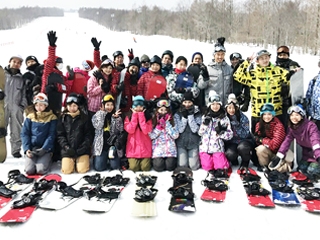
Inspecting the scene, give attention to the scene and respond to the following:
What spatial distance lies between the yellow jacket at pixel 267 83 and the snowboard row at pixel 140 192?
1060mm

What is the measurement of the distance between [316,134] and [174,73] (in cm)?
231

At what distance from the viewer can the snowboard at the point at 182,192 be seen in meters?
3.53

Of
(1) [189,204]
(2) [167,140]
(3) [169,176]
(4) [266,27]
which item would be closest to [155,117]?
(2) [167,140]

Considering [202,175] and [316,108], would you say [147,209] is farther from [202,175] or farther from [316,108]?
[316,108]

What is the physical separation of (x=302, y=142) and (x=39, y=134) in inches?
149

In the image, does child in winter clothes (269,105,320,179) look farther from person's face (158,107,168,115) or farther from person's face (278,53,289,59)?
person's face (158,107,168,115)

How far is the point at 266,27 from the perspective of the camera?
42.5 metres

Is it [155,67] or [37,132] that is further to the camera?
[155,67]

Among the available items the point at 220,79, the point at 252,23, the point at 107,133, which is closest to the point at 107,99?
the point at 107,133

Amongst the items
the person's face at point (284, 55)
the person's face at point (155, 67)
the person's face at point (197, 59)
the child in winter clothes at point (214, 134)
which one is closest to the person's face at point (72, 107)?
the person's face at point (155, 67)

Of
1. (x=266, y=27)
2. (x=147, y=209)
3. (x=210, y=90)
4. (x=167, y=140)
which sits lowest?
(x=147, y=209)

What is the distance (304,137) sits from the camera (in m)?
4.36

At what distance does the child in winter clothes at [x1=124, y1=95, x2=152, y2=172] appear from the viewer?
182 inches

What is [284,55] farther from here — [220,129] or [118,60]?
[118,60]
